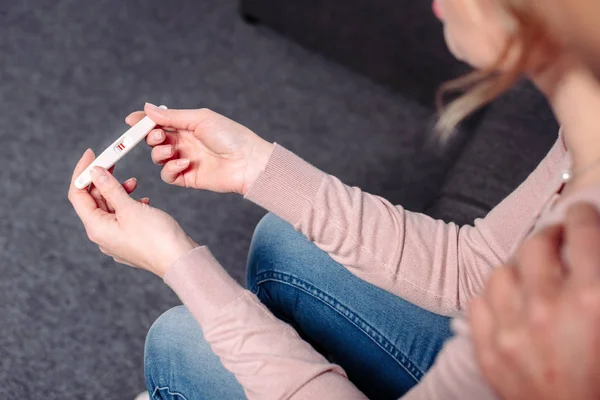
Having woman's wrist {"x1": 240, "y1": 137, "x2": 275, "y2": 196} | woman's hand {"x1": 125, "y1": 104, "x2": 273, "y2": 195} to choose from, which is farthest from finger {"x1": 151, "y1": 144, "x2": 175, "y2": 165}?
woman's wrist {"x1": 240, "y1": 137, "x2": 275, "y2": 196}

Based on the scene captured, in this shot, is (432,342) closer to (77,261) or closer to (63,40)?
(77,261)

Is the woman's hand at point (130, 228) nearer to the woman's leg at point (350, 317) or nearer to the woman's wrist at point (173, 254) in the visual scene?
the woman's wrist at point (173, 254)

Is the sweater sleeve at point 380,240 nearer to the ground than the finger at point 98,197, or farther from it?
farther from it

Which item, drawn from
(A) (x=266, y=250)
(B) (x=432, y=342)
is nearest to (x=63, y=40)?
(A) (x=266, y=250)

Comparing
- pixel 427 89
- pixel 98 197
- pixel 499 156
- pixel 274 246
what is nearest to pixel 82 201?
pixel 98 197

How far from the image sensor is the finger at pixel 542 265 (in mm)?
424

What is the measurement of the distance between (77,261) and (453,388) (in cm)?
87

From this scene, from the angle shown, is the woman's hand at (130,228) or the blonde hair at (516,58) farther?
the woman's hand at (130,228)

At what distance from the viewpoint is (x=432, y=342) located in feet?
2.58

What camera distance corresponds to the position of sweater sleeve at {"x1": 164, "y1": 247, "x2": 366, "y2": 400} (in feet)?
2.12

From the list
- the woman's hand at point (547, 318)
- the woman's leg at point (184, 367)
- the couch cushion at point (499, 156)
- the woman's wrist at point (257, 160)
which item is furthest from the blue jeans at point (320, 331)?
the woman's hand at point (547, 318)

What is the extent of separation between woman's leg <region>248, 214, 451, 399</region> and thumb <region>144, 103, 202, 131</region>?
0.61 feet

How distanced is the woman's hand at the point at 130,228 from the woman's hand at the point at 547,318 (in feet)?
1.24

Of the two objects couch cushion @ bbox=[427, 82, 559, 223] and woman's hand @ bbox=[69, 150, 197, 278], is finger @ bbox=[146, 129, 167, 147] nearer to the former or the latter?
woman's hand @ bbox=[69, 150, 197, 278]
